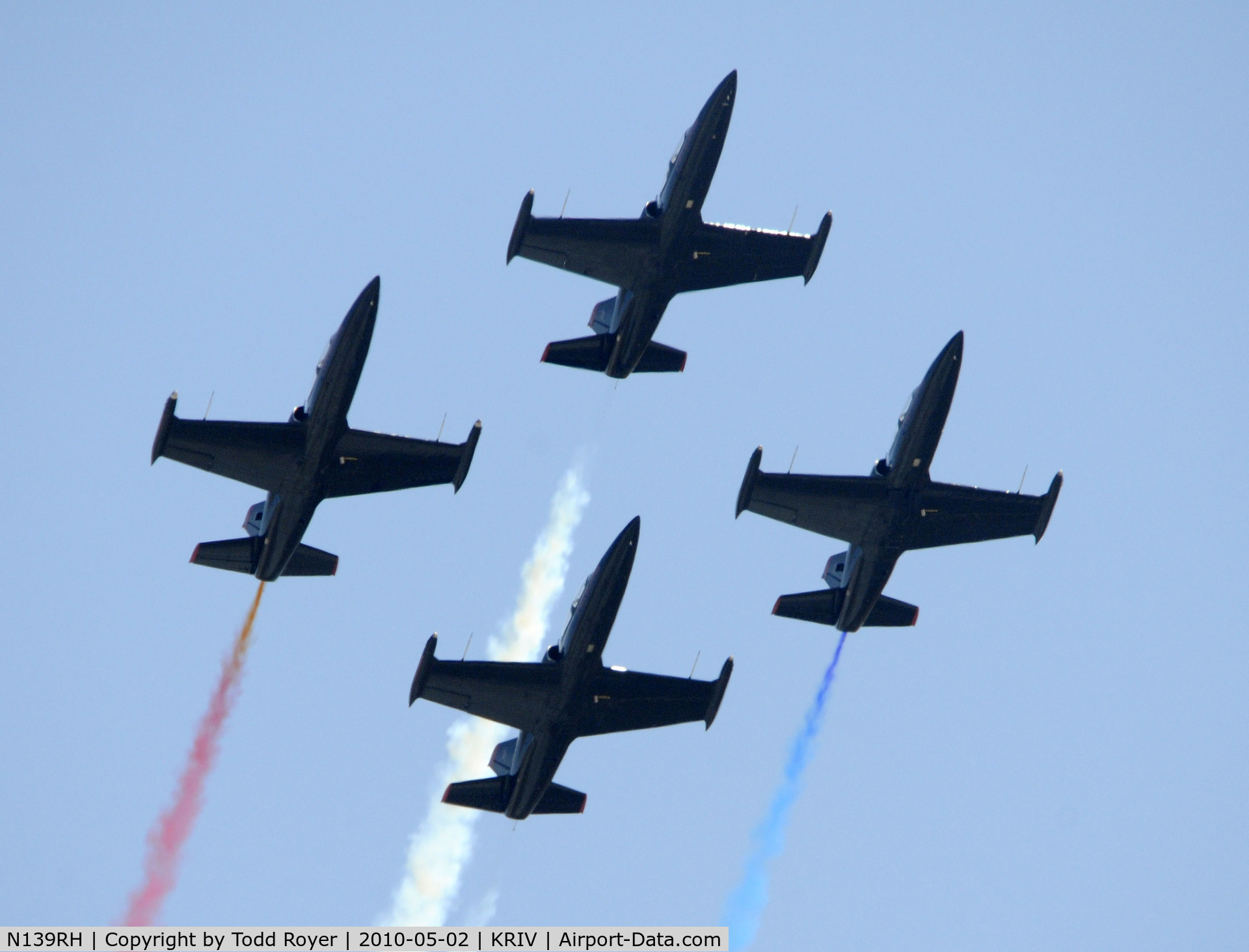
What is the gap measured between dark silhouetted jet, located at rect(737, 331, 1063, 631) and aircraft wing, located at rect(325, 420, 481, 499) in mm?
10810

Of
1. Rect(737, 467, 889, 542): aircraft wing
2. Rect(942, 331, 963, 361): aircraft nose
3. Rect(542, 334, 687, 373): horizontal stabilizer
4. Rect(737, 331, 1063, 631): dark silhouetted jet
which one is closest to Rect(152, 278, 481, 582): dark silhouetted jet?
Rect(542, 334, 687, 373): horizontal stabilizer

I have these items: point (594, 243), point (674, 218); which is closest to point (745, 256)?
point (674, 218)

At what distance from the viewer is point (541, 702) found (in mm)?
65500

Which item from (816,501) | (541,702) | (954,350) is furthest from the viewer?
(816,501)

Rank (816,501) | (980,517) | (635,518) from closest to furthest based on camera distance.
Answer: (635,518) < (816,501) < (980,517)

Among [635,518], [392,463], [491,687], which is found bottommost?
[491,687]

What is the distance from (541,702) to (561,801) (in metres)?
4.68

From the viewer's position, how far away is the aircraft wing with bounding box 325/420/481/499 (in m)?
67.2

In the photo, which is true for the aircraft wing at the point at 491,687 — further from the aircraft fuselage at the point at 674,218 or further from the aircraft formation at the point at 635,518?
the aircraft fuselage at the point at 674,218

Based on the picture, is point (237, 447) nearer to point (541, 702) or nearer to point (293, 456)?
point (293, 456)

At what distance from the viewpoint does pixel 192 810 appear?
230ft

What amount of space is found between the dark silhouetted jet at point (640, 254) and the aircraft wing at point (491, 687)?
42.4 ft

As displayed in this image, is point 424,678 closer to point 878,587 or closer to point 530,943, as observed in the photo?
point 530,943

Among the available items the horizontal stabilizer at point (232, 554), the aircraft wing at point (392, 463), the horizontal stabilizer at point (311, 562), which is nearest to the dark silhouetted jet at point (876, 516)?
the aircraft wing at point (392, 463)
